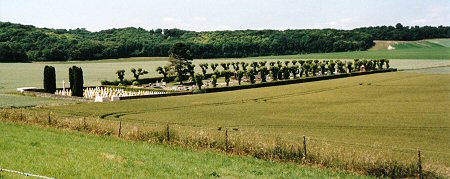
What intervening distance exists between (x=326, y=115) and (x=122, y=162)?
20.0 m

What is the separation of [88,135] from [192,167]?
9522mm

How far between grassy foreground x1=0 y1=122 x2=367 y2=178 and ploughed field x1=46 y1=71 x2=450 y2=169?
2157 mm

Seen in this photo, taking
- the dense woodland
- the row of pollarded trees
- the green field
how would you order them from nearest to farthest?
1. the green field
2. the row of pollarded trees
3. the dense woodland

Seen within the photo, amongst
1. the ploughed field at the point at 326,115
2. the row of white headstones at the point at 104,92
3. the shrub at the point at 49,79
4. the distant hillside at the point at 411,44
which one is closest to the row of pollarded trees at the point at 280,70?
the row of white headstones at the point at 104,92

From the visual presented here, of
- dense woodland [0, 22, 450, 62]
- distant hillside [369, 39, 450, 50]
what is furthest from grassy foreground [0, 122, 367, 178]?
distant hillside [369, 39, 450, 50]

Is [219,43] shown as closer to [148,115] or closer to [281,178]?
[148,115]

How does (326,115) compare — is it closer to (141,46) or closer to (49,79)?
(49,79)

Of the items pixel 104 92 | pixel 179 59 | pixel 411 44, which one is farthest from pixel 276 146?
pixel 411 44

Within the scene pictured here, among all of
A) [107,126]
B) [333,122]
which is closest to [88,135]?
[107,126]

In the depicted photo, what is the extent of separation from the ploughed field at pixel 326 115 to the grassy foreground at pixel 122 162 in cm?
216

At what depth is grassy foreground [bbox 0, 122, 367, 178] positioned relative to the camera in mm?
17172

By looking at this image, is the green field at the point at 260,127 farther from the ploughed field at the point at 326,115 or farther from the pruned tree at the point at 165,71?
the pruned tree at the point at 165,71

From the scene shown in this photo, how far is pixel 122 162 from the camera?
19.0 m

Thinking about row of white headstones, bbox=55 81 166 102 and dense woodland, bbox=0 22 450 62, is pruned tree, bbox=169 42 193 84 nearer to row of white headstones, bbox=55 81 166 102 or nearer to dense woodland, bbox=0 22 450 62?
row of white headstones, bbox=55 81 166 102
